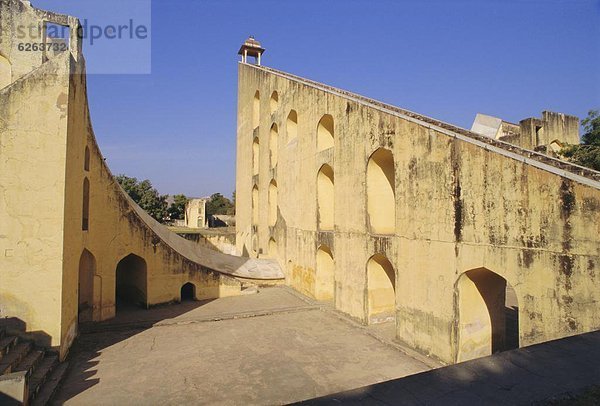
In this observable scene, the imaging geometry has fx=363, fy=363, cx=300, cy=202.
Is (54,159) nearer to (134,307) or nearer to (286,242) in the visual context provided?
(134,307)

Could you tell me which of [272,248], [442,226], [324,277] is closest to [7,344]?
[442,226]

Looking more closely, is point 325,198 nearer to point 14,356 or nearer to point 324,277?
point 324,277

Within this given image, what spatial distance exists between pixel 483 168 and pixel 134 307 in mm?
10047

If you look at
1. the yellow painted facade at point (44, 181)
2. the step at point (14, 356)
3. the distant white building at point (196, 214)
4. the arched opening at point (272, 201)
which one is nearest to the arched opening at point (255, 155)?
the arched opening at point (272, 201)

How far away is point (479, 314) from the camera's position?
261 inches

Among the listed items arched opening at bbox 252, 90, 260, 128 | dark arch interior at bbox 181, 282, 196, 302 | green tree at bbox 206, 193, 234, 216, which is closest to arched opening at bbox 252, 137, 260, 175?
arched opening at bbox 252, 90, 260, 128

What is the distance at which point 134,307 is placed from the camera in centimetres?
1086

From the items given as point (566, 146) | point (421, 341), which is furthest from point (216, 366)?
point (566, 146)

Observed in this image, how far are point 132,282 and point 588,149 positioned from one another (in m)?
15.3

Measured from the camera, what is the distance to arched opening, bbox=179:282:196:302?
11.7m

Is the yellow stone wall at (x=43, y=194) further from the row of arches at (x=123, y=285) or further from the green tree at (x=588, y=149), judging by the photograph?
the green tree at (x=588, y=149)

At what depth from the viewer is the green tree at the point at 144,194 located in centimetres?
2820

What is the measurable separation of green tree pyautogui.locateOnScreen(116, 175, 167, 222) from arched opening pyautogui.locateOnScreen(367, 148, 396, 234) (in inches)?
909

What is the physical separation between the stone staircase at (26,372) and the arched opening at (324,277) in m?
7.15
